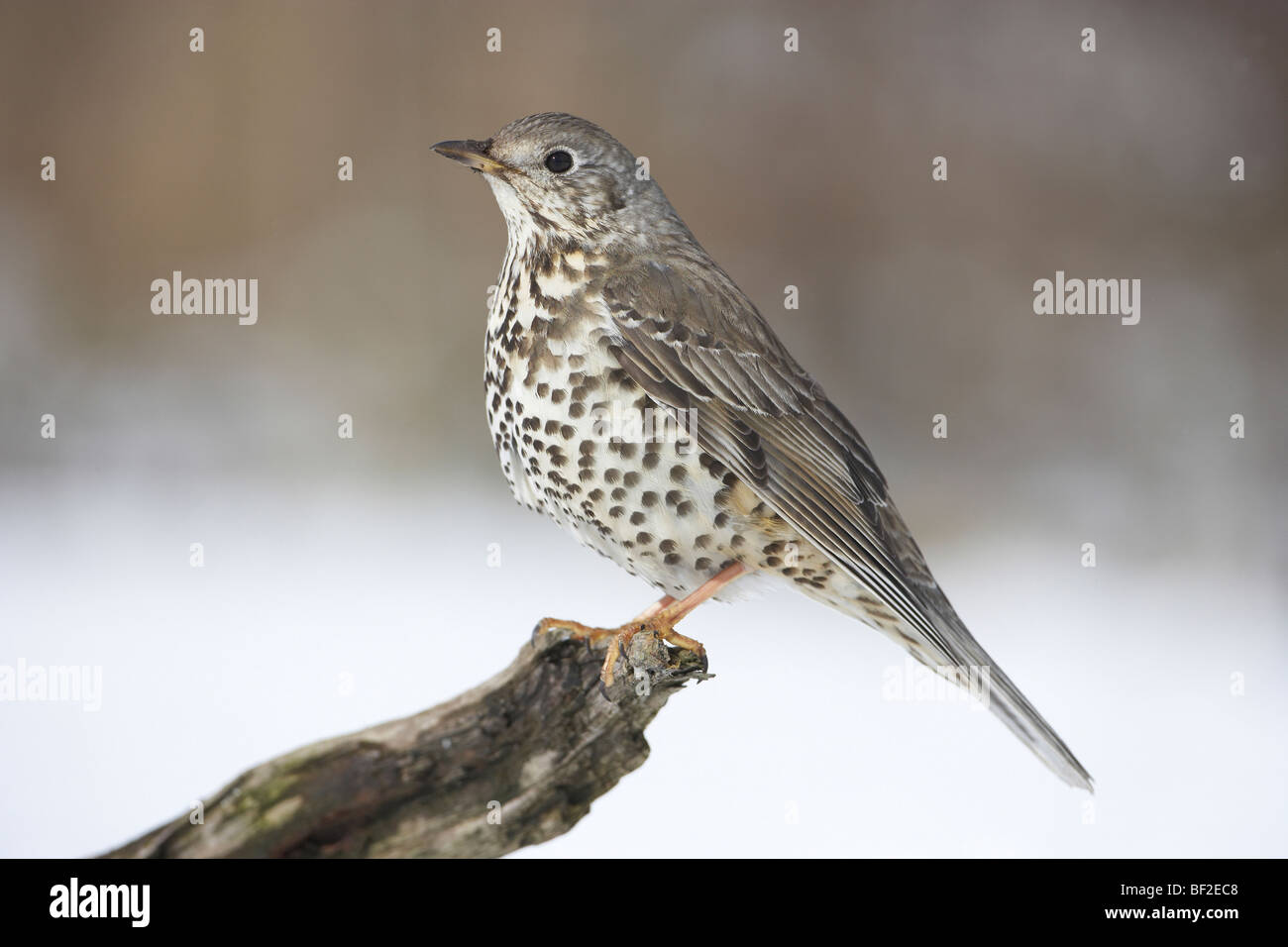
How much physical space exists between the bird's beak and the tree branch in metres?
1.09

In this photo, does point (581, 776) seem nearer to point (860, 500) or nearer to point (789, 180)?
point (860, 500)

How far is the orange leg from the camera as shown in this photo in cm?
251

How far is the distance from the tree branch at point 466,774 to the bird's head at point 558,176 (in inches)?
37.8

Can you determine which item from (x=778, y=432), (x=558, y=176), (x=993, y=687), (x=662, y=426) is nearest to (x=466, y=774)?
(x=662, y=426)

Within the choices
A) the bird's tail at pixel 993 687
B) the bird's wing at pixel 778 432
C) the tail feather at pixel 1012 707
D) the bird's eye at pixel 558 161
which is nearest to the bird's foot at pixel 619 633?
the bird's wing at pixel 778 432

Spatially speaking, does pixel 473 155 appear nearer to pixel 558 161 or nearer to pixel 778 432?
pixel 558 161

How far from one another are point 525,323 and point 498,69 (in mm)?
2258

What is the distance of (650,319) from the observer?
261cm

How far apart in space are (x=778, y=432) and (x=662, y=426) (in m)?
0.31

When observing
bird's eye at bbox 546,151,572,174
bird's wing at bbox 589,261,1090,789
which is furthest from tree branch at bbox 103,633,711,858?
bird's eye at bbox 546,151,572,174

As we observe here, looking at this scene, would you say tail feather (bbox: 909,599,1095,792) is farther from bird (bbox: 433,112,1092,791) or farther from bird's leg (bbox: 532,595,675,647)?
bird's leg (bbox: 532,595,675,647)

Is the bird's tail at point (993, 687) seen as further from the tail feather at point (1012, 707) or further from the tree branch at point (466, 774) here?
the tree branch at point (466, 774)

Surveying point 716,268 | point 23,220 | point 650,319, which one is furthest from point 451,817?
point 23,220

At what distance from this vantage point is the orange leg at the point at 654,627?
2.51 metres
